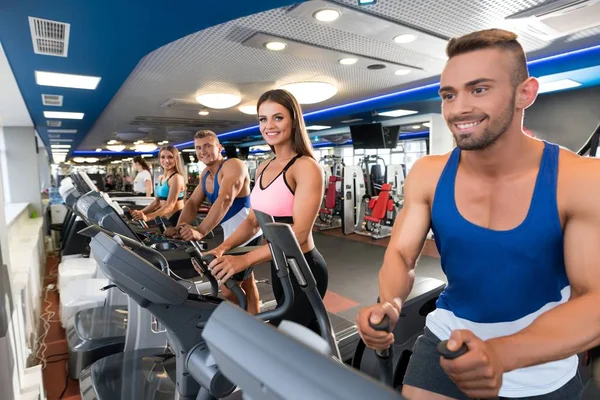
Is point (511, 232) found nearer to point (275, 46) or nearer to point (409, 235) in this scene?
point (409, 235)

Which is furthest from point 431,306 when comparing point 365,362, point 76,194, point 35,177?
point 35,177

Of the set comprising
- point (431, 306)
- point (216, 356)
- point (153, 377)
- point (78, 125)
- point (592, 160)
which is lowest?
point (153, 377)

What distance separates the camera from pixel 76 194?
10.8 ft

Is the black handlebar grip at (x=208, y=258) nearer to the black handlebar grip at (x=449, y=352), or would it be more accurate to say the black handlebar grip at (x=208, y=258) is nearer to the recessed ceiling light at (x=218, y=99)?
the black handlebar grip at (x=449, y=352)

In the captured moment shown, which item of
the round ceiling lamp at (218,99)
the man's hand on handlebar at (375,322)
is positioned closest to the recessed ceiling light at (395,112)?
the round ceiling lamp at (218,99)

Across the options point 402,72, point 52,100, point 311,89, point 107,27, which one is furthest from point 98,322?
point 402,72

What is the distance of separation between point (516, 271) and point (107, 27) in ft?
8.17

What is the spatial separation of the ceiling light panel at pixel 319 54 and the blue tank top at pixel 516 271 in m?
2.48

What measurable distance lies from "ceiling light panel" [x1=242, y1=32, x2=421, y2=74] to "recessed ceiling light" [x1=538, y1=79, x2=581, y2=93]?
6.39ft

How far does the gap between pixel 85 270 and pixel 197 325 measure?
10.4 ft

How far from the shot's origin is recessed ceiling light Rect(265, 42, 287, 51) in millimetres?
3241

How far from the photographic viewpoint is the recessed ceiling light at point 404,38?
3.15 meters

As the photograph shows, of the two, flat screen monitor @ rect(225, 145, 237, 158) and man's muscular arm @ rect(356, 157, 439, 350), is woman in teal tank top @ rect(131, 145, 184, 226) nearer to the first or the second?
man's muscular arm @ rect(356, 157, 439, 350)

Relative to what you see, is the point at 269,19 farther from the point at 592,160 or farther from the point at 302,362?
the point at 302,362
